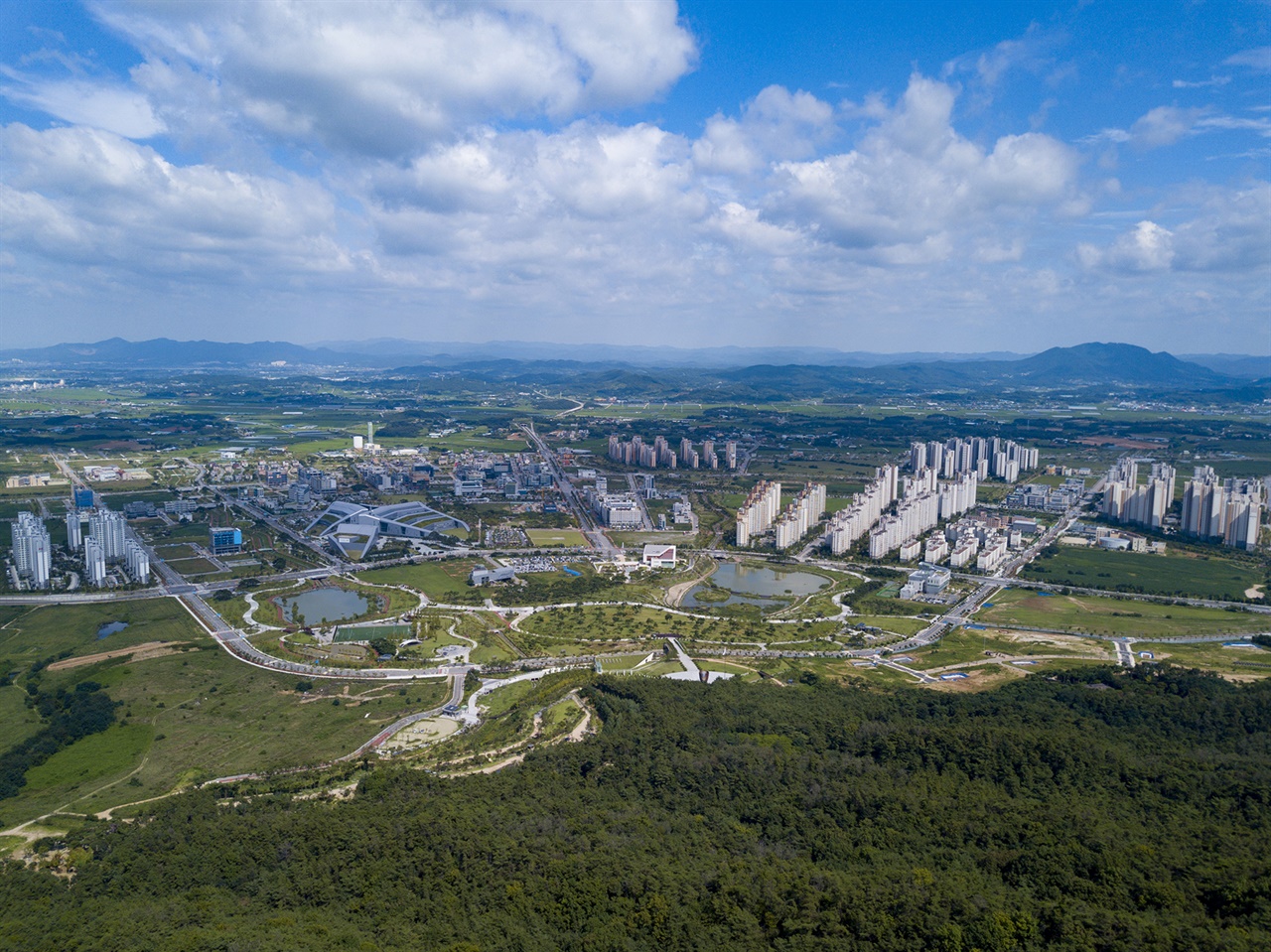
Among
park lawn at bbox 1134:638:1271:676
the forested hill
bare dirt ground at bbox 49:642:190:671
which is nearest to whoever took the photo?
the forested hill

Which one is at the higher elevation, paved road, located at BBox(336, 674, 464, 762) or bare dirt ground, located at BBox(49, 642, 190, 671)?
bare dirt ground, located at BBox(49, 642, 190, 671)

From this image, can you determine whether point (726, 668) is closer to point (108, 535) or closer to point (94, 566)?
point (94, 566)

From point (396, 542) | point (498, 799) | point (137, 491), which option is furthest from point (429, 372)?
point (498, 799)

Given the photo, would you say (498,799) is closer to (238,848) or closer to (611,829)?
(611,829)

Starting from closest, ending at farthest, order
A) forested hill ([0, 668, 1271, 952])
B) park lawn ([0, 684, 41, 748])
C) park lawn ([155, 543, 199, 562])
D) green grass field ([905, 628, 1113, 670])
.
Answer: forested hill ([0, 668, 1271, 952]), park lawn ([0, 684, 41, 748]), green grass field ([905, 628, 1113, 670]), park lawn ([155, 543, 199, 562])

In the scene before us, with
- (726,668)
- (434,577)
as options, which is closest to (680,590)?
(726,668)

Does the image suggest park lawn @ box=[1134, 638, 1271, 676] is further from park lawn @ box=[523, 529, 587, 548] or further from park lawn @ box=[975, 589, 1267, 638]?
park lawn @ box=[523, 529, 587, 548]

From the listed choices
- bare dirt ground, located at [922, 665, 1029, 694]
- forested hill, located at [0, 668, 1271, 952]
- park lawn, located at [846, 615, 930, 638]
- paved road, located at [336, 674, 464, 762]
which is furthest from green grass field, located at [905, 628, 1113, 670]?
paved road, located at [336, 674, 464, 762]

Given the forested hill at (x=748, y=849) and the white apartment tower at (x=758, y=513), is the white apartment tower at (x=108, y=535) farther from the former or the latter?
the white apartment tower at (x=758, y=513)
